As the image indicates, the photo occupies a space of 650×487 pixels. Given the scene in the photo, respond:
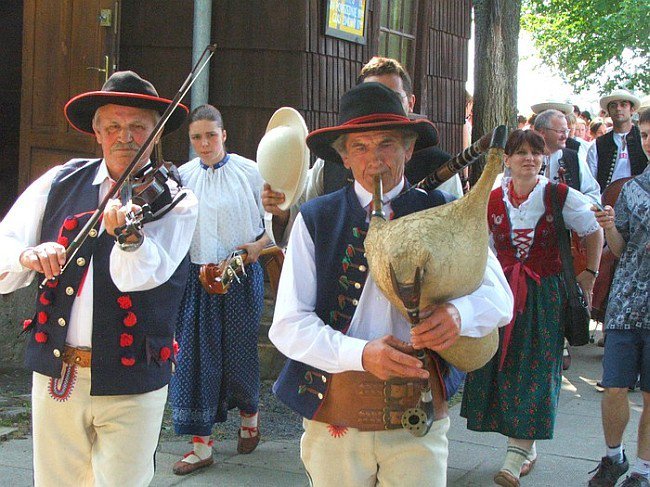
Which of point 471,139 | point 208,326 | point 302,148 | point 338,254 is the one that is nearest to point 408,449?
point 338,254

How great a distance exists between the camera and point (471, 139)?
440 inches

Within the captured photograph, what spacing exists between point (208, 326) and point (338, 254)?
2.73 metres

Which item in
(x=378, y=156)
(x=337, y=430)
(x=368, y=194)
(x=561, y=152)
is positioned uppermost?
(x=561, y=152)

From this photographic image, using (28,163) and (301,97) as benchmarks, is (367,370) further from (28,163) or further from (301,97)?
(28,163)

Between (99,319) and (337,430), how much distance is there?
938 millimetres

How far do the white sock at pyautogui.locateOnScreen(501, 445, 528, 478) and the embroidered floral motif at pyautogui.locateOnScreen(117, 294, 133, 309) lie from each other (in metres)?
2.55

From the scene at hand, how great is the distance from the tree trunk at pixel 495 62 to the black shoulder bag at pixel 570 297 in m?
5.35

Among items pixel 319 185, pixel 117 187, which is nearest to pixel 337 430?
pixel 117 187

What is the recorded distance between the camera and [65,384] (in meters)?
3.40

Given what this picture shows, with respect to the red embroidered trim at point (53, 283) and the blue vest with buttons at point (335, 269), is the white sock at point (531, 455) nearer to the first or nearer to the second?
the blue vest with buttons at point (335, 269)

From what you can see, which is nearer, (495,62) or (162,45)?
(162,45)

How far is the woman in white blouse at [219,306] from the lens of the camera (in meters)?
5.57

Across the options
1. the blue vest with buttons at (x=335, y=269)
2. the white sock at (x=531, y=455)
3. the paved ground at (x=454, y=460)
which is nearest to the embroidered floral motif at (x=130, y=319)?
the blue vest with buttons at (x=335, y=269)

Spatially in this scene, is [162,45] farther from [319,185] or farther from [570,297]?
[570,297]
